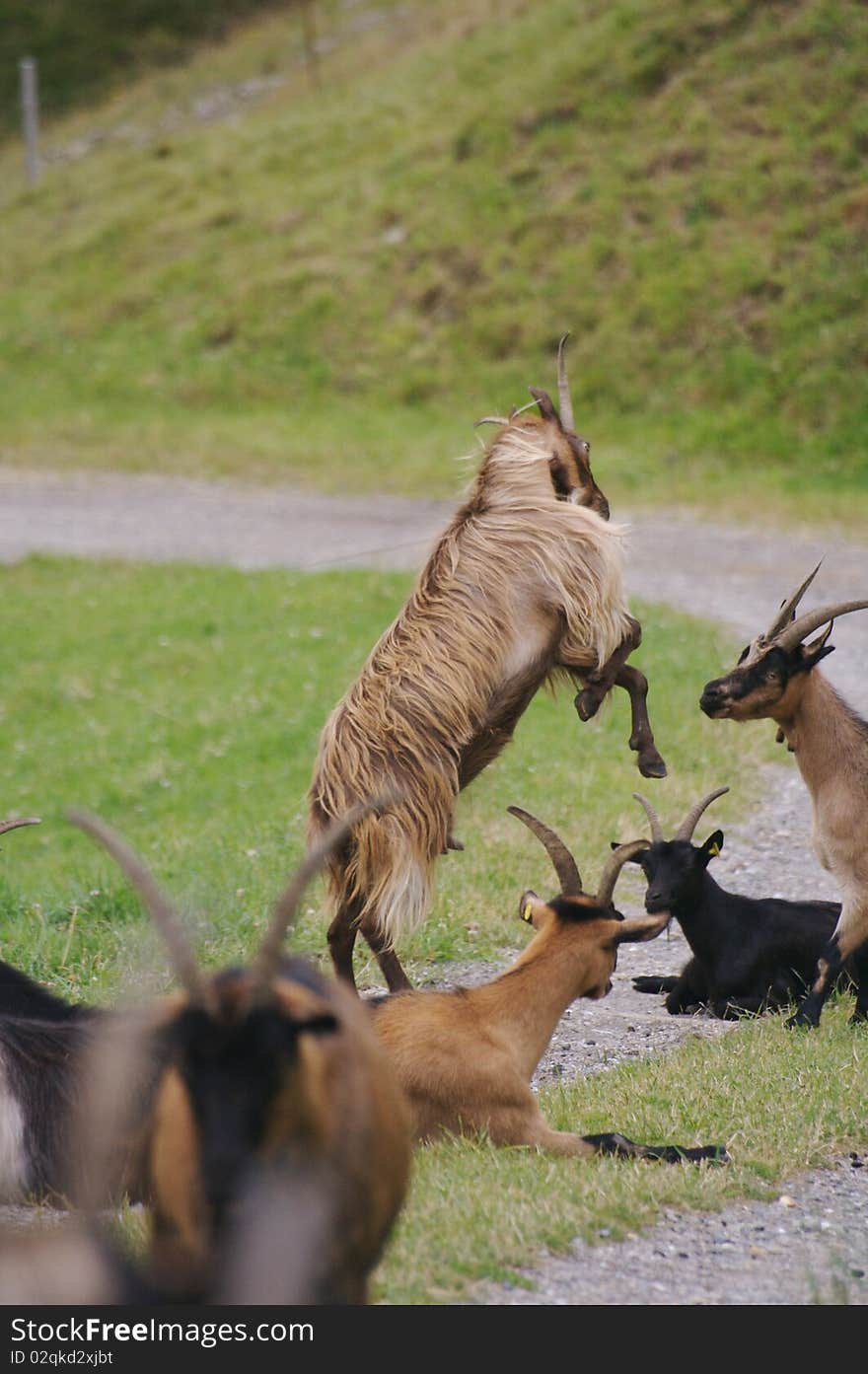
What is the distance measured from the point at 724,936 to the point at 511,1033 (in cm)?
175

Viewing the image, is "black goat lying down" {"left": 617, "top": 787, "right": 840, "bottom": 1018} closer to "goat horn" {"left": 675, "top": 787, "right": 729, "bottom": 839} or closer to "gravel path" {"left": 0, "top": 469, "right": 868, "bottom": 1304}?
"goat horn" {"left": 675, "top": 787, "right": 729, "bottom": 839}

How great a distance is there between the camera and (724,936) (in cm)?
659

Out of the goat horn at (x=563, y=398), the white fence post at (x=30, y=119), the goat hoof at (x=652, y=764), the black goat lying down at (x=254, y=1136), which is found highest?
the white fence post at (x=30, y=119)

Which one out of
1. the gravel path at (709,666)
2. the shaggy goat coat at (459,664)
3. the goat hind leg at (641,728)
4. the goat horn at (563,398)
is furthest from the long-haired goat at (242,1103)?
the goat horn at (563,398)

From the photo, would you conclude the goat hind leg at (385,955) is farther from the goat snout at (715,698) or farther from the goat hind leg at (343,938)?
the goat snout at (715,698)

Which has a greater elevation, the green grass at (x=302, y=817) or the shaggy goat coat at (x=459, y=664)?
the shaggy goat coat at (x=459, y=664)

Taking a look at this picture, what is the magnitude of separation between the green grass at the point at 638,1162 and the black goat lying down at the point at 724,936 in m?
0.42

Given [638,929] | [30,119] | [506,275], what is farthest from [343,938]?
[30,119]

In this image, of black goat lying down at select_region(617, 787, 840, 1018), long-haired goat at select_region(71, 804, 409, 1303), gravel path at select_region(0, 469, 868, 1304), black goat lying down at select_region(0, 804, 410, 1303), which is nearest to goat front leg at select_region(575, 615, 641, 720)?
black goat lying down at select_region(617, 787, 840, 1018)

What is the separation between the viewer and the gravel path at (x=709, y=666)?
13.6 feet

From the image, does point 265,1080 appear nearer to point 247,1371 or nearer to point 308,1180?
point 308,1180

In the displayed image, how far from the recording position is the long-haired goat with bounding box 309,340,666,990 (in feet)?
20.0

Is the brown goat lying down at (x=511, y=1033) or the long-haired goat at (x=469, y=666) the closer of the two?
the brown goat lying down at (x=511, y=1033)

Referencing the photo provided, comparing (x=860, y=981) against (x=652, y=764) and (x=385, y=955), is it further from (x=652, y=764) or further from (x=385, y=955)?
(x=385, y=955)
